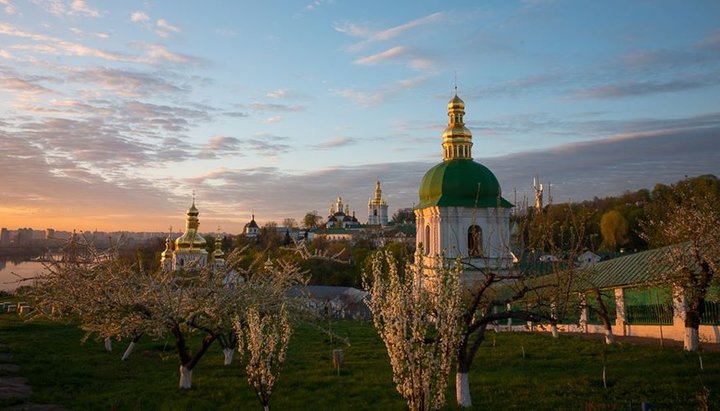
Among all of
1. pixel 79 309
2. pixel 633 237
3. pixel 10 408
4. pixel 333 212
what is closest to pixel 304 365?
pixel 79 309

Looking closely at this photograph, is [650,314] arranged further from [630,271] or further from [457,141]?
[457,141]

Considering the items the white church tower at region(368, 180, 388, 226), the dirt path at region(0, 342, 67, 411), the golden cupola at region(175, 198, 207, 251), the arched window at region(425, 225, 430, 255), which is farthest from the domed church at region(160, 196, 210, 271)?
the white church tower at region(368, 180, 388, 226)

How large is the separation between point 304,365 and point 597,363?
763cm

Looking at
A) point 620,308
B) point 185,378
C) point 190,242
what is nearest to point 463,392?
point 185,378

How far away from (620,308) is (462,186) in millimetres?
11254

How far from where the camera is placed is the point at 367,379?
530 inches

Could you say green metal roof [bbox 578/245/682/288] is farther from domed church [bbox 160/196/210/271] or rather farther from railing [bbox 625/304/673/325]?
domed church [bbox 160/196/210/271]

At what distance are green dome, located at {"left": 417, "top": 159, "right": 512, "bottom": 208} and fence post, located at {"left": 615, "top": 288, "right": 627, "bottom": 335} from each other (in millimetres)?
9838

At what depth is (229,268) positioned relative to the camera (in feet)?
46.9

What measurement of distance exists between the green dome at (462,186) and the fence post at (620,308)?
984 cm

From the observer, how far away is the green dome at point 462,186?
2969 cm

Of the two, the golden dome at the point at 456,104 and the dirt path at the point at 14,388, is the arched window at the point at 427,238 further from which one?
the dirt path at the point at 14,388

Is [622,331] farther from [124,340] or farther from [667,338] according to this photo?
[124,340]

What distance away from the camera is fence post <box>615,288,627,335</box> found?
20047 mm
